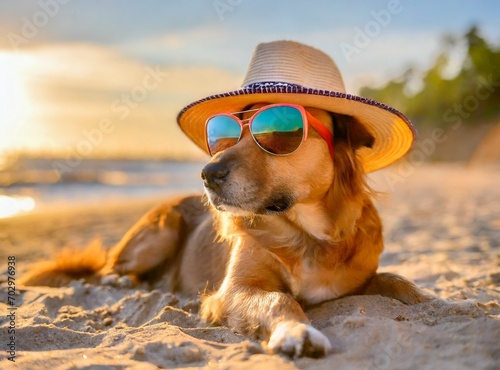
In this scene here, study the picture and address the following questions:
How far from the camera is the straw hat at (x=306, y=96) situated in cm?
308

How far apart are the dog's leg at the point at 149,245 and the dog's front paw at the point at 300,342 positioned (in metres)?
2.45

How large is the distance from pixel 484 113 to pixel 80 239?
111 ft

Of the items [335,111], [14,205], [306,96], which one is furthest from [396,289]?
[14,205]

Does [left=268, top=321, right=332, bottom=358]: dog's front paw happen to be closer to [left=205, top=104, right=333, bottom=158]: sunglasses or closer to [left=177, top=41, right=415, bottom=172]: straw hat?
[left=205, top=104, right=333, bottom=158]: sunglasses

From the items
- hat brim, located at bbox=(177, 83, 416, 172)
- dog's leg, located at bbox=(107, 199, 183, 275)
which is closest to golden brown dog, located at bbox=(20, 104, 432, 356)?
hat brim, located at bbox=(177, 83, 416, 172)

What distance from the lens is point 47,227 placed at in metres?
8.34

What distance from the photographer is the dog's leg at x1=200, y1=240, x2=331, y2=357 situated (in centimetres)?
226

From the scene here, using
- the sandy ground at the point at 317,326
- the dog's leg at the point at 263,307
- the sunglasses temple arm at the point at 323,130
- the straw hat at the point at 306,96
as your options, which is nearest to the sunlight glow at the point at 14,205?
the sandy ground at the point at 317,326

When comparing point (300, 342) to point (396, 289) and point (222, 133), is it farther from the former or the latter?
point (222, 133)

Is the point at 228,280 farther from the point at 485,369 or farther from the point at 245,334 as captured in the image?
the point at 485,369

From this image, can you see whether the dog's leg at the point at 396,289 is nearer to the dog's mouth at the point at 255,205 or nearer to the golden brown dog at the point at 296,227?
the golden brown dog at the point at 296,227

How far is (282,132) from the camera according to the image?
310 cm

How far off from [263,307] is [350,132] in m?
1.33

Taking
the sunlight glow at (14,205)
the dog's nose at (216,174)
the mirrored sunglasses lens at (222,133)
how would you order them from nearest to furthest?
the dog's nose at (216,174), the mirrored sunglasses lens at (222,133), the sunlight glow at (14,205)
